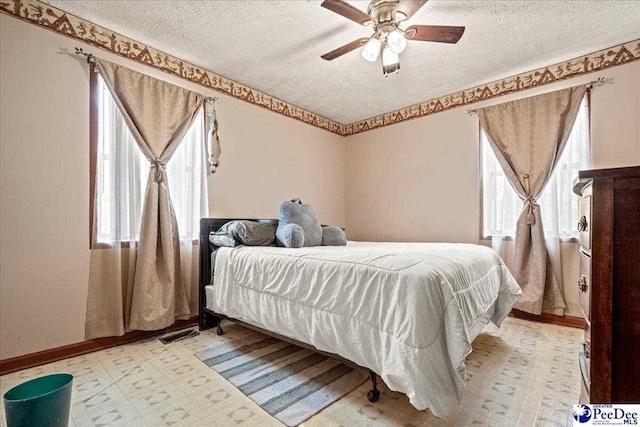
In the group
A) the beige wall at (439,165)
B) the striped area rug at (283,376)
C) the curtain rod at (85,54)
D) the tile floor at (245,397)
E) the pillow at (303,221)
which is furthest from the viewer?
the pillow at (303,221)

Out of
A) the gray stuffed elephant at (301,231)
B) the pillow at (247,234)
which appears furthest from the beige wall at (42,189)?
the gray stuffed elephant at (301,231)

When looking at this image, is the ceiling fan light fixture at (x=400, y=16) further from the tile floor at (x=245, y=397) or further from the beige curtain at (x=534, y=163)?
the tile floor at (x=245, y=397)

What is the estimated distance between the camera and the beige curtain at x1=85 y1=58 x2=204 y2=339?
231cm

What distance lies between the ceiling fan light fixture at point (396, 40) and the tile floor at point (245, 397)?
2.20 metres

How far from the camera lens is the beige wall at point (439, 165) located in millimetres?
2578

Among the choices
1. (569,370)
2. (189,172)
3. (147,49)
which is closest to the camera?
(569,370)

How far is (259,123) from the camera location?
3.52 m

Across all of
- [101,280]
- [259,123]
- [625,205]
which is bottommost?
[101,280]

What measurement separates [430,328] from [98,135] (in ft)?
9.07

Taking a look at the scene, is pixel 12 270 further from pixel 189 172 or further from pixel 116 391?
pixel 189 172

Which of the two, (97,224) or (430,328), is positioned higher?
(97,224)

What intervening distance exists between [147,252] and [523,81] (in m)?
4.11

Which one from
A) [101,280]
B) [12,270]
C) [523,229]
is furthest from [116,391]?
[523,229]

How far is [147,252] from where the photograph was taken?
2424 millimetres
